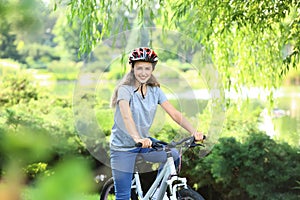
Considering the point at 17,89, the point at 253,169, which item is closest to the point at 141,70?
the point at 253,169

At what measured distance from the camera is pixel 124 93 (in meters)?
2.79

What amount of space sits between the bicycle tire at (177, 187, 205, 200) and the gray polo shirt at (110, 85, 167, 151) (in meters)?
0.31

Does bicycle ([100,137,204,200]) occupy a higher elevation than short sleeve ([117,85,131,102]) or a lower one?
lower

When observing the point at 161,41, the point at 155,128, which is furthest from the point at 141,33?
the point at 155,128

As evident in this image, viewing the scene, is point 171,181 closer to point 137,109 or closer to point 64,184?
point 137,109

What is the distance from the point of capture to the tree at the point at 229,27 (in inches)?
162

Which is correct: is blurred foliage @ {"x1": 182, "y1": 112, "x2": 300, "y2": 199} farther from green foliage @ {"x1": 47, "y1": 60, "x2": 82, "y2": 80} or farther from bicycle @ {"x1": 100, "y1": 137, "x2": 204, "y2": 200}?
green foliage @ {"x1": 47, "y1": 60, "x2": 82, "y2": 80}

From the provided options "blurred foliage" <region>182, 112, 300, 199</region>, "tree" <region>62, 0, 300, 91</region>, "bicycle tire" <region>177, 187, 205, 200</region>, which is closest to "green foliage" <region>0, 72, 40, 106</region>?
"tree" <region>62, 0, 300, 91</region>

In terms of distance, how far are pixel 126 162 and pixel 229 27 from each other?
185 centimetres

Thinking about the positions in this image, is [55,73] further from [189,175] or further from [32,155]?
[32,155]

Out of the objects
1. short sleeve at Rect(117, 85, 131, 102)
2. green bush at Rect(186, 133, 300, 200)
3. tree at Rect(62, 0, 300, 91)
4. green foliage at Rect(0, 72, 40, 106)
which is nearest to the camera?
short sleeve at Rect(117, 85, 131, 102)

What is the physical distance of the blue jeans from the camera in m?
2.82

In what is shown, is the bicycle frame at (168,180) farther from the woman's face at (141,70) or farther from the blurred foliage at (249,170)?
the blurred foliage at (249,170)

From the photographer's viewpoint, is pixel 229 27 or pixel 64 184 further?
pixel 229 27
